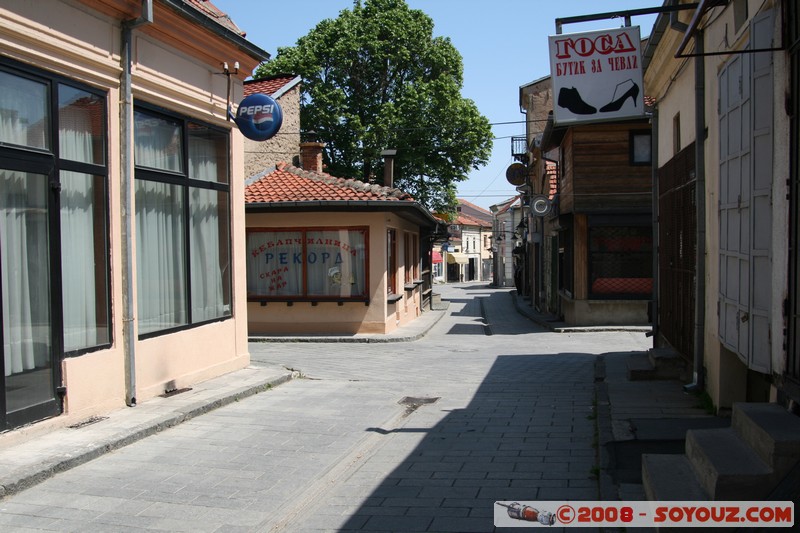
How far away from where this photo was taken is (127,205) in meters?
8.21

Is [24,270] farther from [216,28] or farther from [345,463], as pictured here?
[216,28]

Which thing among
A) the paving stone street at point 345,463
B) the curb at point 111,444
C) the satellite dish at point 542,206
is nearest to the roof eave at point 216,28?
the curb at point 111,444

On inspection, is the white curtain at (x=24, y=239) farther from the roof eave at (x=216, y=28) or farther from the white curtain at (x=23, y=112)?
the roof eave at (x=216, y=28)

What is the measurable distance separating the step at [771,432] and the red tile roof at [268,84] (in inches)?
746

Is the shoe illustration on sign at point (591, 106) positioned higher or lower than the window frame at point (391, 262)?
higher

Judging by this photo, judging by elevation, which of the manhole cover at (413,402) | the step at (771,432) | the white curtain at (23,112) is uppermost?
the white curtain at (23,112)

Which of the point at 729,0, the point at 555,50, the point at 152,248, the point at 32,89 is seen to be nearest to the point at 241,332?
the point at 152,248

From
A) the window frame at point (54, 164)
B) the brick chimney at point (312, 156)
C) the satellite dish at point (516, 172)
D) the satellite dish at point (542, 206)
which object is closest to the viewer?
the window frame at point (54, 164)

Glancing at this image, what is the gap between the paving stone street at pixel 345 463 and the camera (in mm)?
5102

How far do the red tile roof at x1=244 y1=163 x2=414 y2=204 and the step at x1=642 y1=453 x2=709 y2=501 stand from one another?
13231 millimetres

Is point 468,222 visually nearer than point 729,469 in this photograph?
No

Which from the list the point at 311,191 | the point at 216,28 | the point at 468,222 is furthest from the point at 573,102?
the point at 468,222

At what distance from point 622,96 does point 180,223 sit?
18.4 ft

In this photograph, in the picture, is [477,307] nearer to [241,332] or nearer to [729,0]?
[241,332]
